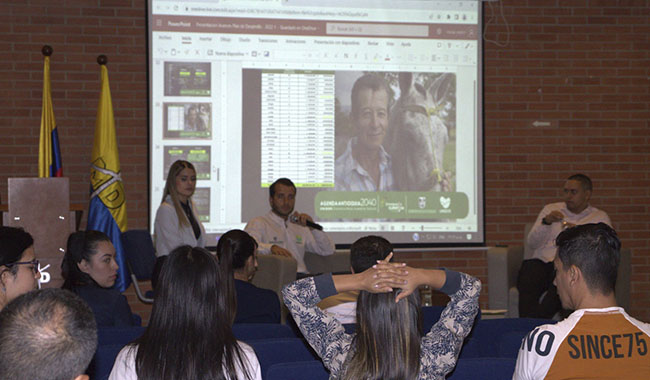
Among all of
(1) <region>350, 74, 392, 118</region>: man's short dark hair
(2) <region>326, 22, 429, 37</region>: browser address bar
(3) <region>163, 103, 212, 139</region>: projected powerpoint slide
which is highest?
(2) <region>326, 22, 429, 37</region>: browser address bar

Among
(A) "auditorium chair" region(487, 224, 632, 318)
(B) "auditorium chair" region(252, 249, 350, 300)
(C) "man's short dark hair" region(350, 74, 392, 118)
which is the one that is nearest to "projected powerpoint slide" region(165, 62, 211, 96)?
(C) "man's short dark hair" region(350, 74, 392, 118)

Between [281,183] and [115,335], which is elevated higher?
[281,183]

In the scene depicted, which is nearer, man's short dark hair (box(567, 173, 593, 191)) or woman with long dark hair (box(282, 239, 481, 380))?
woman with long dark hair (box(282, 239, 481, 380))

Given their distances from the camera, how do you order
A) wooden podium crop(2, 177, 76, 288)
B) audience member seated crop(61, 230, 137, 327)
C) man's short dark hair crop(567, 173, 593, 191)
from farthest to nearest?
man's short dark hair crop(567, 173, 593, 191), wooden podium crop(2, 177, 76, 288), audience member seated crop(61, 230, 137, 327)

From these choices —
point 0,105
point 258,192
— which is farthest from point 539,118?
Answer: point 0,105

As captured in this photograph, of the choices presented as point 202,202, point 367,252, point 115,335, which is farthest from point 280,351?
point 202,202

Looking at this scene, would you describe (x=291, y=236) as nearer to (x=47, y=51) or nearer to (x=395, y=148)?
(x=395, y=148)

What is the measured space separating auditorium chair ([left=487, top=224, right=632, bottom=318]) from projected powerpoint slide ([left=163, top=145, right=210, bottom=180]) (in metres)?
2.57

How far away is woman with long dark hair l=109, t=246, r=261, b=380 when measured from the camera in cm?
180

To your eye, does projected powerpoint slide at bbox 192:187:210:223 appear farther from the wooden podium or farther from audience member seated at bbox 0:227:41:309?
audience member seated at bbox 0:227:41:309

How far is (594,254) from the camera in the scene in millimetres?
2061

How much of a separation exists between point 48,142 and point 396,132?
294 centimetres

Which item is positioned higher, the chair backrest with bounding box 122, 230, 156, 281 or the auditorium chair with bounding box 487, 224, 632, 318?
the chair backrest with bounding box 122, 230, 156, 281

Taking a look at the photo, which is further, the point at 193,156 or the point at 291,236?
the point at 193,156
